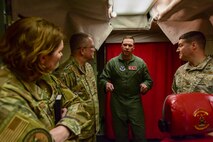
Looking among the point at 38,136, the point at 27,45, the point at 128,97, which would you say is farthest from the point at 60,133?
the point at 128,97

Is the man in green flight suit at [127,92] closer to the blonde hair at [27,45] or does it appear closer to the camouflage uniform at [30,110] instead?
the camouflage uniform at [30,110]

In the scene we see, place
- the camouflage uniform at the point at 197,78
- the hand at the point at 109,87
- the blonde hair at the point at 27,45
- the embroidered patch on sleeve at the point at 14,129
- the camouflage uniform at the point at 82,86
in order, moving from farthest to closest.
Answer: the hand at the point at 109,87, the camouflage uniform at the point at 82,86, the camouflage uniform at the point at 197,78, the blonde hair at the point at 27,45, the embroidered patch on sleeve at the point at 14,129

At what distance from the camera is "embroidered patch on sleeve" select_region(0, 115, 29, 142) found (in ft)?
3.12

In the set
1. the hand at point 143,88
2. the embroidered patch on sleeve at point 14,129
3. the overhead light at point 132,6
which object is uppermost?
the overhead light at point 132,6

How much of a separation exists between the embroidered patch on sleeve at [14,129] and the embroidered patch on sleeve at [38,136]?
3 centimetres

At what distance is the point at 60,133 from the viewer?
3.76ft

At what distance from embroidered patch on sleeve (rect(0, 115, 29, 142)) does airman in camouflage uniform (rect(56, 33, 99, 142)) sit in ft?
5.06

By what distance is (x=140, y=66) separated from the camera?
3.78 meters

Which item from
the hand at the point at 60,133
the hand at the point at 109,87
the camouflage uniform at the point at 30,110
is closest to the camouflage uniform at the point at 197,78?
the hand at the point at 109,87

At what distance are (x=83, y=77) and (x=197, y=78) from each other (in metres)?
1.06

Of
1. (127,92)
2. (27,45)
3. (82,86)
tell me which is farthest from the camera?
(127,92)

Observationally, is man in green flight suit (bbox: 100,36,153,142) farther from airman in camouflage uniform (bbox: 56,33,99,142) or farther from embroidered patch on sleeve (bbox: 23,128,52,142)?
embroidered patch on sleeve (bbox: 23,128,52,142)

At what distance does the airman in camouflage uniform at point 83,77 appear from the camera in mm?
2637

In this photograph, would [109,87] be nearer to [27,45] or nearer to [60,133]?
[60,133]
